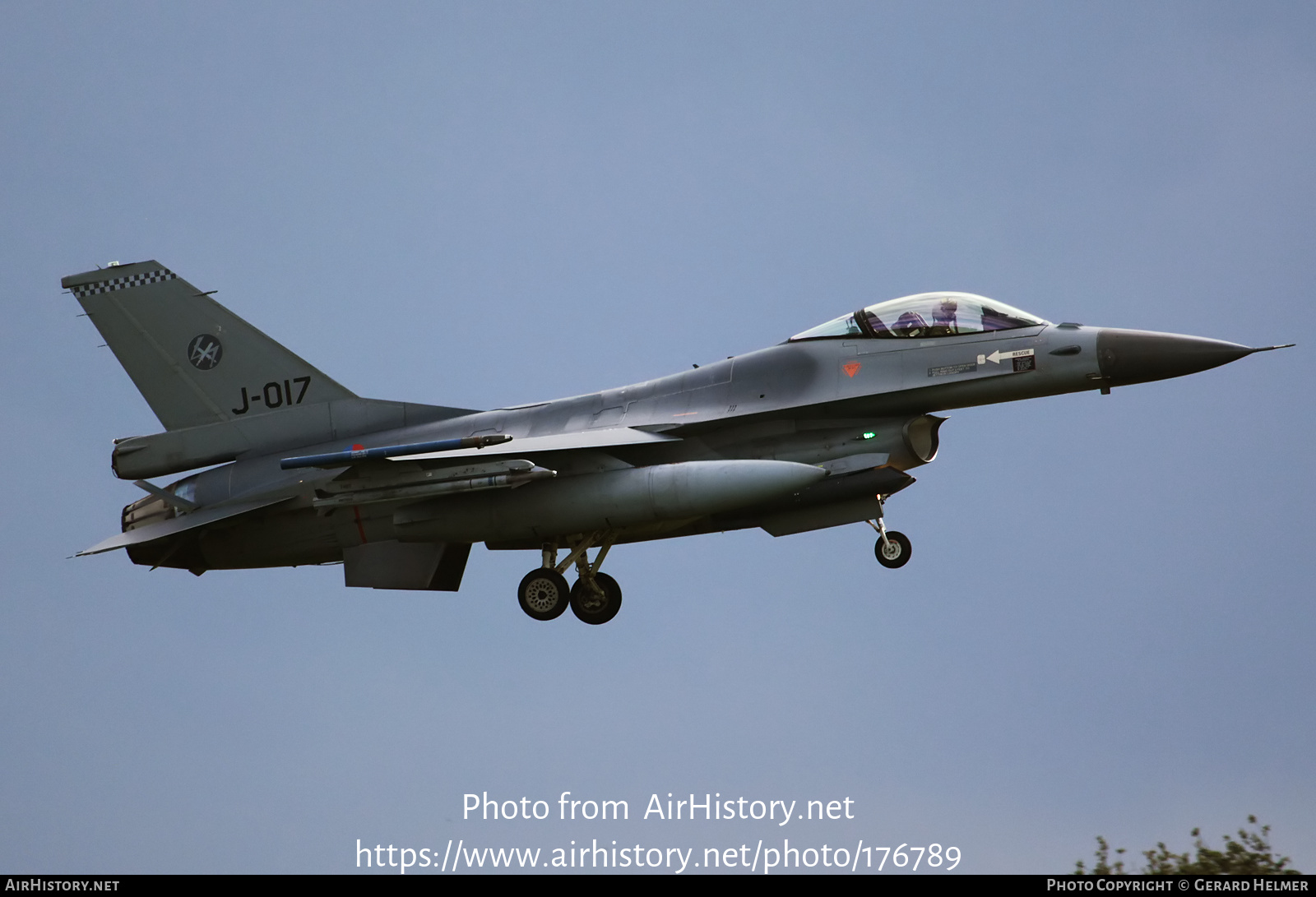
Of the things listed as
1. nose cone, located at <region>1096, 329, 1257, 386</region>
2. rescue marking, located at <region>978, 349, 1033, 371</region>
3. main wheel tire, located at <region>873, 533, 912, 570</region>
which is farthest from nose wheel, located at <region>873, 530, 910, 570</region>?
nose cone, located at <region>1096, 329, 1257, 386</region>

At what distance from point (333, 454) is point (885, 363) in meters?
6.07

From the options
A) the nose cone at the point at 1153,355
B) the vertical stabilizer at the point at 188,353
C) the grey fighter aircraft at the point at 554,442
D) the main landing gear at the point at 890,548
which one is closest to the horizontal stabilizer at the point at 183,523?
the grey fighter aircraft at the point at 554,442

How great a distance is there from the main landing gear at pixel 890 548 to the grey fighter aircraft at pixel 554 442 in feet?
0.08

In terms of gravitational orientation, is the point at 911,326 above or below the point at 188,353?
below

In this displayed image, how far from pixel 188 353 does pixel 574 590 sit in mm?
5724

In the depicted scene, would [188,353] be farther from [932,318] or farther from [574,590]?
[932,318]

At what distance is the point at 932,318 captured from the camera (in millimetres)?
17516

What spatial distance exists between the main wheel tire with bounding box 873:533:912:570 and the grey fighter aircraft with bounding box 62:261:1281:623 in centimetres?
2

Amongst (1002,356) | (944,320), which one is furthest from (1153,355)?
(944,320)

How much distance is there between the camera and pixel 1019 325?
17.3 m

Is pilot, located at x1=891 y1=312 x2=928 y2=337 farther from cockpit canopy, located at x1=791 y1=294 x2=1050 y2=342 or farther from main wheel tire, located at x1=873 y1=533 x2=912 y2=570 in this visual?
main wheel tire, located at x1=873 y1=533 x2=912 y2=570

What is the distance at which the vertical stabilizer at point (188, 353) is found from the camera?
19.6m

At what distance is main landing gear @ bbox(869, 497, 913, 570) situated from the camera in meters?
17.9
